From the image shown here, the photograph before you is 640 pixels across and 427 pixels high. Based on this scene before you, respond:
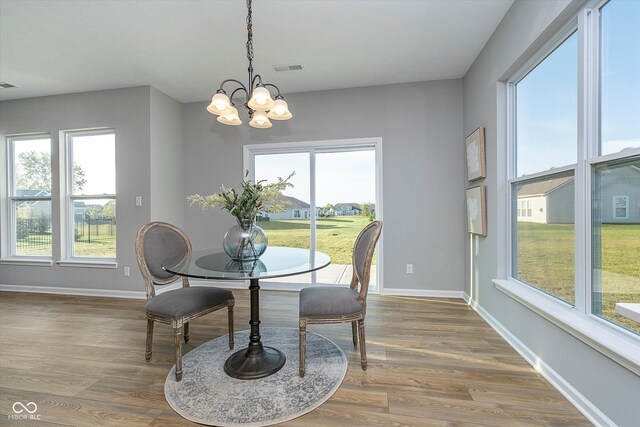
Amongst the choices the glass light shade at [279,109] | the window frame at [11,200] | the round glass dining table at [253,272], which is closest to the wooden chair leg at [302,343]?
the round glass dining table at [253,272]

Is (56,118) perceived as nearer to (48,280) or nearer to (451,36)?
(48,280)

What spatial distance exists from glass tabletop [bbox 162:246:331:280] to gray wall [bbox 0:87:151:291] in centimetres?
193

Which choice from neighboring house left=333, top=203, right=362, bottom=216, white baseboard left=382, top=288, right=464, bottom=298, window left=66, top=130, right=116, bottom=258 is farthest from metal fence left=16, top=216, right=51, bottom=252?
white baseboard left=382, top=288, right=464, bottom=298

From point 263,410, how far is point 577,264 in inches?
77.9

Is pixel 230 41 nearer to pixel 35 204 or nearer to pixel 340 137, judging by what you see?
pixel 340 137

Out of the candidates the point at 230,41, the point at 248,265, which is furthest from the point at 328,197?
the point at 248,265

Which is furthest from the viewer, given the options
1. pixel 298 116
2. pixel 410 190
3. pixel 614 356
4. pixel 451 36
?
pixel 298 116

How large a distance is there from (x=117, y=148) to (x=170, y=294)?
2.64 m

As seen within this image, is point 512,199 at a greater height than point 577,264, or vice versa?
point 512,199

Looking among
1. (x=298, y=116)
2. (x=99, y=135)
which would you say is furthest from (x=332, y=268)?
(x=99, y=135)

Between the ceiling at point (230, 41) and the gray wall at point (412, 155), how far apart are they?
8.2 inches

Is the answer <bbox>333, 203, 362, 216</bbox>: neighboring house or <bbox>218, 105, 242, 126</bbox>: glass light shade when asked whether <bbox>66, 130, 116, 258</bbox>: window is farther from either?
<bbox>333, 203, 362, 216</bbox>: neighboring house

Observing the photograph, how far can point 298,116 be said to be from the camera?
3760mm

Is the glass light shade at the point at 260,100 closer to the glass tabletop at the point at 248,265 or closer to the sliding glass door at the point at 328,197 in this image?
the glass tabletop at the point at 248,265
